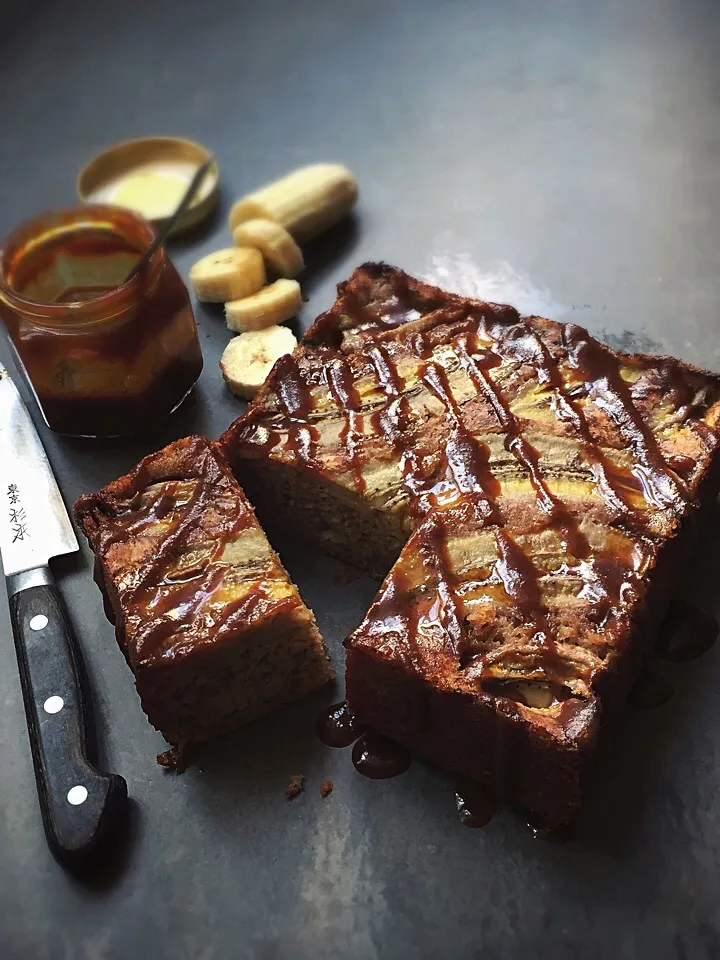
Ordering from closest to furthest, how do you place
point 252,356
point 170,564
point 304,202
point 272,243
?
point 170,564 < point 252,356 < point 272,243 < point 304,202

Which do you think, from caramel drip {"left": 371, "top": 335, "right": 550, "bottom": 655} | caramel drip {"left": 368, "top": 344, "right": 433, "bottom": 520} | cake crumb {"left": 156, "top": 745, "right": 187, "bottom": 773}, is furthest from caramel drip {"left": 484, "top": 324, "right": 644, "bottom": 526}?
cake crumb {"left": 156, "top": 745, "right": 187, "bottom": 773}

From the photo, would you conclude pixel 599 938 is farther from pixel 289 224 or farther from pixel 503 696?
pixel 289 224

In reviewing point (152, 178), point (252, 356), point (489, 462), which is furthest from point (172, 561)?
point (152, 178)

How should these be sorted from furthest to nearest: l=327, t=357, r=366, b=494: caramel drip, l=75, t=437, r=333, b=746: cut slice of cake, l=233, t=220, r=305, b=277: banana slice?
l=233, t=220, r=305, b=277: banana slice
l=327, t=357, r=366, b=494: caramel drip
l=75, t=437, r=333, b=746: cut slice of cake

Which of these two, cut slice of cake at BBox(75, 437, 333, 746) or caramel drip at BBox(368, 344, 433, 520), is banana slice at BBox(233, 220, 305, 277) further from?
cut slice of cake at BBox(75, 437, 333, 746)

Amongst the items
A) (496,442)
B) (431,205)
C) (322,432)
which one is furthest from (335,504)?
(431,205)

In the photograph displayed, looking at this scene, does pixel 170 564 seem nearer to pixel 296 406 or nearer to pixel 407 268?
pixel 296 406
